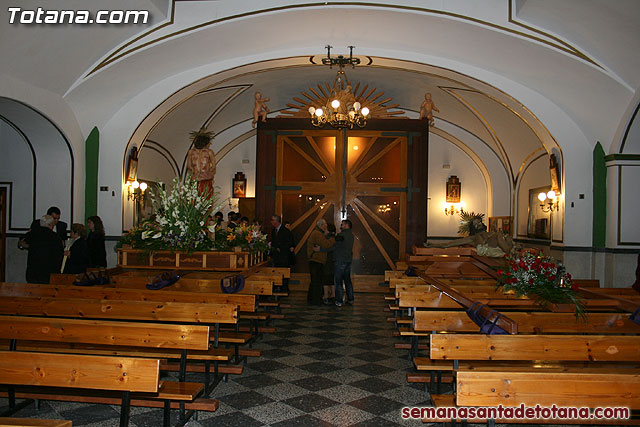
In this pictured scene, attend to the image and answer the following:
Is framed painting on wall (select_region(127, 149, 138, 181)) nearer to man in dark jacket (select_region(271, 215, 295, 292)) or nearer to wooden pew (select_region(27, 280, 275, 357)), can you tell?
man in dark jacket (select_region(271, 215, 295, 292))

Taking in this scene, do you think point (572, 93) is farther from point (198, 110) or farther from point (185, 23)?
point (198, 110)

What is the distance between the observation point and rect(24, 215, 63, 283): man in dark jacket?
23.7 ft

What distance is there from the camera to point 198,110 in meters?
12.9

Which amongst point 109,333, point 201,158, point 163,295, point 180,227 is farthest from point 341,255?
point 109,333

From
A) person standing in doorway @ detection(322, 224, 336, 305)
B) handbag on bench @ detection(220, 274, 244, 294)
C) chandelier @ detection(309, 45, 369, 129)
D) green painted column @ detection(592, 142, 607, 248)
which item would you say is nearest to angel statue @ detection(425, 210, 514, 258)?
green painted column @ detection(592, 142, 607, 248)

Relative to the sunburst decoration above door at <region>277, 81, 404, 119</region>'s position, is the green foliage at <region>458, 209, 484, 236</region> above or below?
below

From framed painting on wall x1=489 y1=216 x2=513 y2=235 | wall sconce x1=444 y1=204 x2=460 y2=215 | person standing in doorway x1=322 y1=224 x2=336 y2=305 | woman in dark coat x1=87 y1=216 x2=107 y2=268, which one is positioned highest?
wall sconce x1=444 y1=204 x2=460 y2=215

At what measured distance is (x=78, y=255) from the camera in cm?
768

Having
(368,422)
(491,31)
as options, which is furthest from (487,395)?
(491,31)

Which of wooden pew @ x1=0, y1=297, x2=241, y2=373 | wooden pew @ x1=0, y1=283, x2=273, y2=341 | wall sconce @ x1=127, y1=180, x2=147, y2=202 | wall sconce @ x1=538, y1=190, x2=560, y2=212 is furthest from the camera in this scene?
wall sconce @ x1=538, y1=190, x2=560, y2=212

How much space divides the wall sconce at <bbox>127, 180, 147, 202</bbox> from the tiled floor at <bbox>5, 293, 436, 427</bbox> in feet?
14.6

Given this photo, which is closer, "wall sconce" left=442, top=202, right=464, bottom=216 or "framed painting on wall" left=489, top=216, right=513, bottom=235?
"framed painting on wall" left=489, top=216, right=513, bottom=235

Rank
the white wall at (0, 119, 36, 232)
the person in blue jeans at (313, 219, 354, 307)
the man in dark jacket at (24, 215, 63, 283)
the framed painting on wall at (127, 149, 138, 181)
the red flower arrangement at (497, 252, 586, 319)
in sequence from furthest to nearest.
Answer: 1. the framed painting on wall at (127, 149, 138, 181)
2. the white wall at (0, 119, 36, 232)
3. the person in blue jeans at (313, 219, 354, 307)
4. the man in dark jacket at (24, 215, 63, 283)
5. the red flower arrangement at (497, 252, 586, 319)

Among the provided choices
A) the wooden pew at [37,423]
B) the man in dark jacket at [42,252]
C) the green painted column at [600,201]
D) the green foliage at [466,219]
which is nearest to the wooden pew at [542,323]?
the wooden pew at [37,423]
